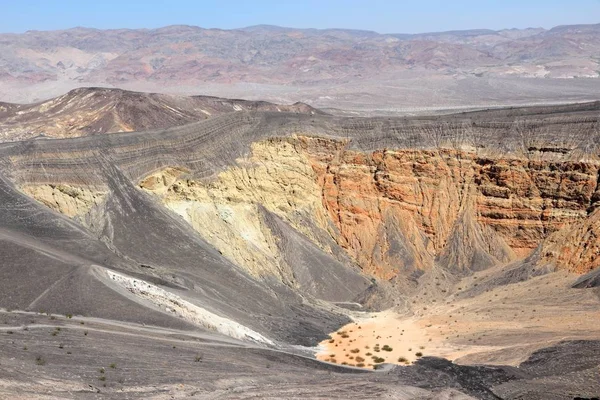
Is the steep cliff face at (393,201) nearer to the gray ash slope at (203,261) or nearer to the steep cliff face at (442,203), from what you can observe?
the steep cliff face at (442,203)

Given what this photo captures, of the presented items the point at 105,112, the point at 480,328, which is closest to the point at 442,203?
the point at 480,328

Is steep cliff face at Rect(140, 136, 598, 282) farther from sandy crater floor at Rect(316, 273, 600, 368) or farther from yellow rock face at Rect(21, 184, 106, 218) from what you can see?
sandy crater floor at Rect(316, 273, 600, 368)

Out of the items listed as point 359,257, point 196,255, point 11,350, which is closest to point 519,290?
point 359,257

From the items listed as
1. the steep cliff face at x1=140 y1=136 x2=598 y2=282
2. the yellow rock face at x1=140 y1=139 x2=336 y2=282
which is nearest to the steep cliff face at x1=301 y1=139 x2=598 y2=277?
the steep cliff face at x1=140 y1=136 x2=598 y2=282

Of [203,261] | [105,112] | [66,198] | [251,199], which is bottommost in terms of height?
[203,261]

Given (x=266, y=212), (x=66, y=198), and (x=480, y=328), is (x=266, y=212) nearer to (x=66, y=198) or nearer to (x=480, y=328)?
(x=66, y=198)

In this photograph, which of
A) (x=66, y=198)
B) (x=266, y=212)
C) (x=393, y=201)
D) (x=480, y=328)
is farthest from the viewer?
Answer: (x=393, y=201)

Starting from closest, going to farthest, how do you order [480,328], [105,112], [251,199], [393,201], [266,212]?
[480,328]
[266,212]
[251,199]
[393,201]
[105,112]
